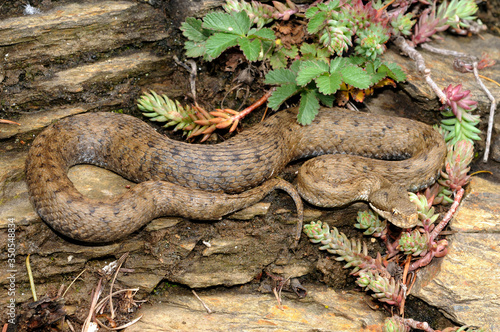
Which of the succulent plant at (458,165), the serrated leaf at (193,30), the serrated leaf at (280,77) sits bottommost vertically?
the succulent plant at (458,165)

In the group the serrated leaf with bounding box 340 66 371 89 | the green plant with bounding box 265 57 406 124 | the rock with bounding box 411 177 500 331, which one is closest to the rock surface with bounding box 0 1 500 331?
the rock with bounding box 411 177 500 331

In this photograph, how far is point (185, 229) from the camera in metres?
6.34

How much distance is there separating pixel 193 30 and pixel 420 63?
12.8 ft

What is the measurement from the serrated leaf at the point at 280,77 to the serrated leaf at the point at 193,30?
1269mm

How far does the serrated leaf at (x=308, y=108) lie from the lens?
6.66 m

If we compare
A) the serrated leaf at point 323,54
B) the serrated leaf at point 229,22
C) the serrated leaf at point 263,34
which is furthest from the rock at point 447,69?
the serrated leaf at point 229,22

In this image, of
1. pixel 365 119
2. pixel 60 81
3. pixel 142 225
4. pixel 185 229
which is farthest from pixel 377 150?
pixel 60 81

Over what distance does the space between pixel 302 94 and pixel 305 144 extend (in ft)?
2.99

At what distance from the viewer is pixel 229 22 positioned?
6609 mm

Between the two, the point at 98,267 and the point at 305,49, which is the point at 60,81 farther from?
the point at 305,49

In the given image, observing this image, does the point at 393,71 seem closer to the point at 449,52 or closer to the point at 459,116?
the point at 459,116

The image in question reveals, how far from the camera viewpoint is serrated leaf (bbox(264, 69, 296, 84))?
6.73m

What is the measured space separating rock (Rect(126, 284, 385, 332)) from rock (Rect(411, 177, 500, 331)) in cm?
90

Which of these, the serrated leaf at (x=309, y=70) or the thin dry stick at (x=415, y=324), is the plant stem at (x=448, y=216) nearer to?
the thin dry stick at (x=415, y=324)
